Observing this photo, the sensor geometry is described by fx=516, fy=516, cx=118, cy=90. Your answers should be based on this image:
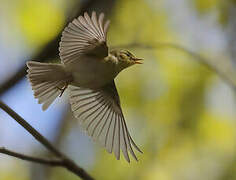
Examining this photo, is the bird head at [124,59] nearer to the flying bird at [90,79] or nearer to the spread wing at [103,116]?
the flying bird at [90,79]

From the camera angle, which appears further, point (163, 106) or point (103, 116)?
point (163, 106)

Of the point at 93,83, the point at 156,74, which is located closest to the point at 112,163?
the point at 156,74

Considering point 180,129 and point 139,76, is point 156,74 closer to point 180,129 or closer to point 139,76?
point 139,76

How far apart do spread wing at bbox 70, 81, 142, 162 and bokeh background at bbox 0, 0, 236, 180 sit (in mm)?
1884

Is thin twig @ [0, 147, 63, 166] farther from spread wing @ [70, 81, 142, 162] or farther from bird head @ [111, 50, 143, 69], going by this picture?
bird head @ [111, 50, 143, 69]

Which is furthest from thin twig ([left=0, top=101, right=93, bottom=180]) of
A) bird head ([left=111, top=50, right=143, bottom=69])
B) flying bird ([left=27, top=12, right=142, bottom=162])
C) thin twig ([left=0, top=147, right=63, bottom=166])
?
bird head ([left=111, top=50, right=143, bottom=69])

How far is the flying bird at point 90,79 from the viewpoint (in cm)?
216

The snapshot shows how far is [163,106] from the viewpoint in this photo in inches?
202

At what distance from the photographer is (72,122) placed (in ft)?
16.7

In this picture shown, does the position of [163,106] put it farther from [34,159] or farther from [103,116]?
[34,159]

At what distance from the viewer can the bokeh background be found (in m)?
4.67

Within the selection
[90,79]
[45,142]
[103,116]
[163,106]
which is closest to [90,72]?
[90,79]

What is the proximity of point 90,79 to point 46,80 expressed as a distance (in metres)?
0.21

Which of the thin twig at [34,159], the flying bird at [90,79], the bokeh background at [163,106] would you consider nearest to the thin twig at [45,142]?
the thin twig at [34,159]
